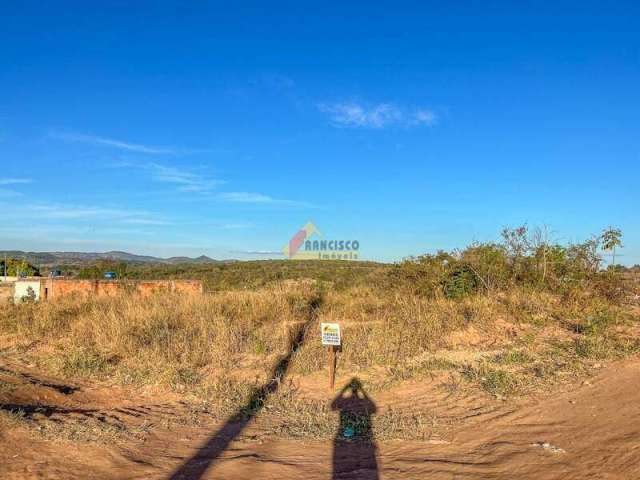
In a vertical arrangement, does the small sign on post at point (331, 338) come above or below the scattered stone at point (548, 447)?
above

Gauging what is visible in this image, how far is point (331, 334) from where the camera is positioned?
25.0 ft

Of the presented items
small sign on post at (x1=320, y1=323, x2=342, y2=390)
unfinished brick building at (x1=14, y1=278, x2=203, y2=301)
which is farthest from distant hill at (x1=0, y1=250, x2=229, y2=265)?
small sign on post at (x1=320, y1=323, x2=342, y2=390)

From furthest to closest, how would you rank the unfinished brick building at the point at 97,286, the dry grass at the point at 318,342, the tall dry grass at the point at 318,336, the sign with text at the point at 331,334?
the unfinished brick building at the point at 97,286 → the tall dry grass at the point at 318,336 → the sign with text at the point at 331,334 → the dry grass at the point at 318,342

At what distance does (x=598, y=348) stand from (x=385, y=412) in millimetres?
3855

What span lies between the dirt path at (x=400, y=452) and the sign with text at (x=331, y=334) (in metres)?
1.86

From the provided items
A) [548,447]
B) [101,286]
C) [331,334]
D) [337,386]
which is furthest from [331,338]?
[101,286]

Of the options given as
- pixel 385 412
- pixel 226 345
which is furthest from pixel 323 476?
pixel 226 345

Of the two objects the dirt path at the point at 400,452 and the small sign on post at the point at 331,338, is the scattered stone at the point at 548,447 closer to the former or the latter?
the dirt path at the point at 400,452

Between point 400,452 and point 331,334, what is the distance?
106 inches

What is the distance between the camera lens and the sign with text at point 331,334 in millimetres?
7551

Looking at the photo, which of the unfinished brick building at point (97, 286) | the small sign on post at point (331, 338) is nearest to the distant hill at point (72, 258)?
the unfinished brick building at point (97, 286)

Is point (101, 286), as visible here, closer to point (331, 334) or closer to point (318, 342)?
point (318, 342)

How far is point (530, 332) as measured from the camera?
9.68m

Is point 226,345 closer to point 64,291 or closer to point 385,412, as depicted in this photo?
point 385,412
